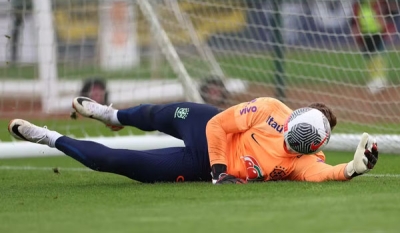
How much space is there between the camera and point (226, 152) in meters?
7.33

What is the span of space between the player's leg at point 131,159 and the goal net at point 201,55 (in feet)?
8.55

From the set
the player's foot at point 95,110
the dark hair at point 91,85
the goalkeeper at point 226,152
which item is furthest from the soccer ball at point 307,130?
the dark hair at point 91,85

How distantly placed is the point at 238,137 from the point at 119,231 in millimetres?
2513

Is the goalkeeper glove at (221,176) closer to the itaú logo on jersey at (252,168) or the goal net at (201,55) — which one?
the itaú logo on jersey at (252,168)

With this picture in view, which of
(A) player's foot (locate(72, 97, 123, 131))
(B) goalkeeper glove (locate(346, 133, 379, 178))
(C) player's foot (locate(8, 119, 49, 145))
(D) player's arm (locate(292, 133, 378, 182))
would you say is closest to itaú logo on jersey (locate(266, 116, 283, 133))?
(D) player's arm (locate(292, 133, 378, 182))

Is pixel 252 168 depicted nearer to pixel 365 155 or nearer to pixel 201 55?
pixel 365 155

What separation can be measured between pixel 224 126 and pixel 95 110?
141 centimetres

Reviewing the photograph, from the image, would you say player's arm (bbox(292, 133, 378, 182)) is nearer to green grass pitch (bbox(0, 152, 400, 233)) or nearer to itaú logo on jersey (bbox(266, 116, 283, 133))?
green grass pitch (bbox(0, 152, 400, 233))

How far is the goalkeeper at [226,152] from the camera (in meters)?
7.18

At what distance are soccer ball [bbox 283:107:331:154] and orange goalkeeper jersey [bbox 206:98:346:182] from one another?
28 centimetres

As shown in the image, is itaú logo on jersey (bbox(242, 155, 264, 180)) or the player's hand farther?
itaú logo on jersey (bbox(242, 155, 264, 180))

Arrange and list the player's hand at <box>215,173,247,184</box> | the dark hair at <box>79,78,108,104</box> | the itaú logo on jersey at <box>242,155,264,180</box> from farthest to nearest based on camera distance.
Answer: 1. the dark hair at <box>79,78,108,104</box>
2. the itaú logo on jersey at <box>242,155,264,180</box>
3. the player's hand at <box>215,173,247,184</box>

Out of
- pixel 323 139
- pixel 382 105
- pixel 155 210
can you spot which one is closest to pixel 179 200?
pixel 155 210

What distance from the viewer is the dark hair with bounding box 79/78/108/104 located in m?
11.0
